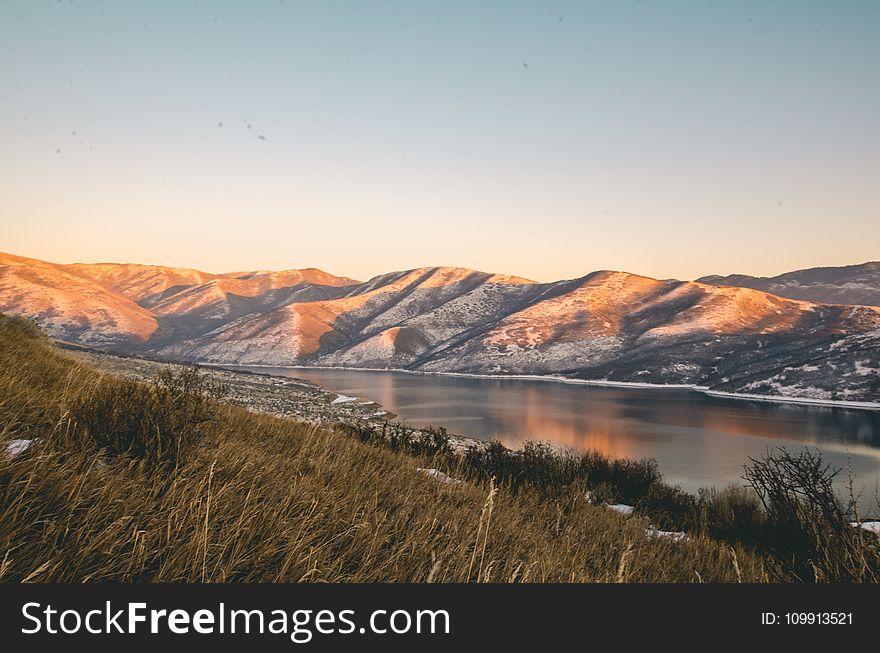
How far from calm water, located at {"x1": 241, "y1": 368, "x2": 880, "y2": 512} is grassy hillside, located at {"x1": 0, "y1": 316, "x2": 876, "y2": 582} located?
2535cm

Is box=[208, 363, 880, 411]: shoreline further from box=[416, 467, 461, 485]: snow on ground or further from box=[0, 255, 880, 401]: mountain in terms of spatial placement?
box=[416, 467, 461, 485]: snow on ground

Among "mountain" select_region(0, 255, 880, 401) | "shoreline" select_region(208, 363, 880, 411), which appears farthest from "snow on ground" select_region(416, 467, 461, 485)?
"mountain" select_region(0, 255, 880, 401)

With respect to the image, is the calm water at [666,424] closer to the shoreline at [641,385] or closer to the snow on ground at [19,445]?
the shoreline at [641,385]

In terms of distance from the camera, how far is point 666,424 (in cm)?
5328

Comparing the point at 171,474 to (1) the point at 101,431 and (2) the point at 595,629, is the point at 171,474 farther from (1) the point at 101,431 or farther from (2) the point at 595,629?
(2) the point at 595,629

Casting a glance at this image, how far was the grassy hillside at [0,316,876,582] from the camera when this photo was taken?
7.33 ft

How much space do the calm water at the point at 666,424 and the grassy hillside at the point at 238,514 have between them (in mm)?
25350

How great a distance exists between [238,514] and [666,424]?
56447 millimetres

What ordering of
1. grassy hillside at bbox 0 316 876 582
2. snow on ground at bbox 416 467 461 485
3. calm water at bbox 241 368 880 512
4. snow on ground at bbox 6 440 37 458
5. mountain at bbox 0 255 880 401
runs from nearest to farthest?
grassy hillside at bbox 0 316 876 582, snow on ground at bbox 6 440 37 458, snow on ground at bbox 416 467 461 485, calm water at bbox 241 368 880 512, mountain at bbox 0 255 880 401

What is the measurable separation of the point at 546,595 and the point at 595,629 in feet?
0.75

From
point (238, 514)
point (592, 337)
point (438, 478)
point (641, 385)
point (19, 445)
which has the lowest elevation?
point (641, 385)

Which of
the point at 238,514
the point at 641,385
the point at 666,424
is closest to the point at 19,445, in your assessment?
the point at 238,514

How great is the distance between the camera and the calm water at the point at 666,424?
3578cm

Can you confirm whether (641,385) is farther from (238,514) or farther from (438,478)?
(238,514)
